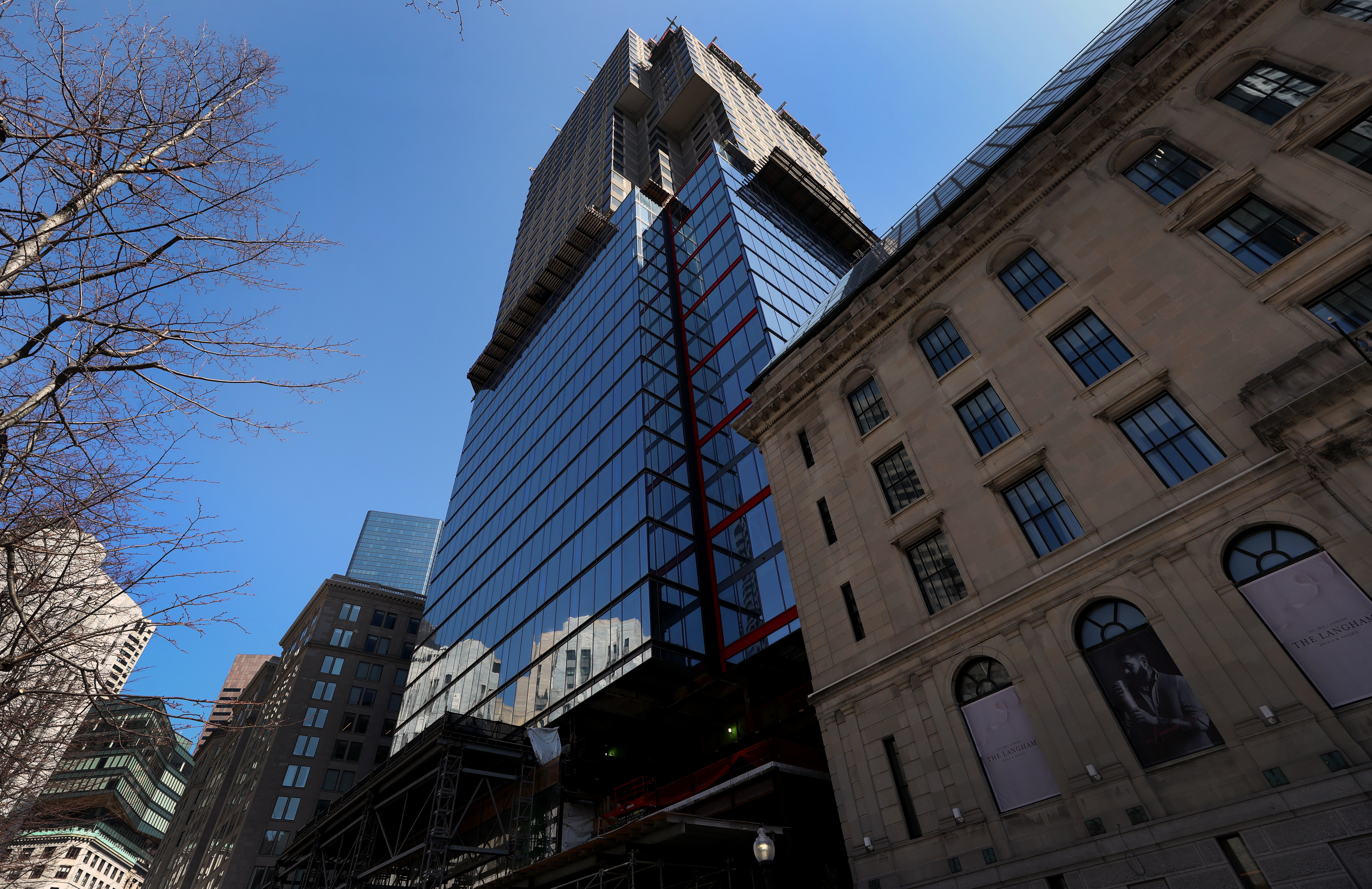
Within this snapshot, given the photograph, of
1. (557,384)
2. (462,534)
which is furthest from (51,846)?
(557,384)

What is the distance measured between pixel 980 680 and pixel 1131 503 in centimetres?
548

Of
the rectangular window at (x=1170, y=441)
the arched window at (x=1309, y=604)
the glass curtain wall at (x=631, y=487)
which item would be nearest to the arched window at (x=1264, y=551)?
the arched window at (x=1309, y=604)

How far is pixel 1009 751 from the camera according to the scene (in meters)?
15.1

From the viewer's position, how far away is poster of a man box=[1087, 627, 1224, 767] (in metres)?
12.9

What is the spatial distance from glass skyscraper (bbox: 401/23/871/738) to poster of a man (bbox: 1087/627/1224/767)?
14583mm

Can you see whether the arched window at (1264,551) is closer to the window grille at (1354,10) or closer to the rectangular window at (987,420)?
the rectangular window at (987,420)

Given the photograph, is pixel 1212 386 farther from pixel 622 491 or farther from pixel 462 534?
pixel 462 534

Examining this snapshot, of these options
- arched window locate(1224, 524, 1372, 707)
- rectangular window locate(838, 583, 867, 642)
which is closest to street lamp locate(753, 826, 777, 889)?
rectangular window locate(838, 583, 867, 642)

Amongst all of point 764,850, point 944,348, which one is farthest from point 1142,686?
point 944,348

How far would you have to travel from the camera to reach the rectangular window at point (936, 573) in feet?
59.3

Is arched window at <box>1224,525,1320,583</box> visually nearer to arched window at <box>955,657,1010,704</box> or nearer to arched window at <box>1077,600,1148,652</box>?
arched window at <box>1077,600,1148,652</box>

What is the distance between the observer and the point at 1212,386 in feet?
49.3

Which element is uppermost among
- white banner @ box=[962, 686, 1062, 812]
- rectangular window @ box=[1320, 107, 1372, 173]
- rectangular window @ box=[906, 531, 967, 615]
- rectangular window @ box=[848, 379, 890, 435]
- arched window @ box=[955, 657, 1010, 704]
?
rectangular window @ box=[848, 379, 890, 435]

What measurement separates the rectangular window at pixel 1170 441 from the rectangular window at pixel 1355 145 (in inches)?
256
